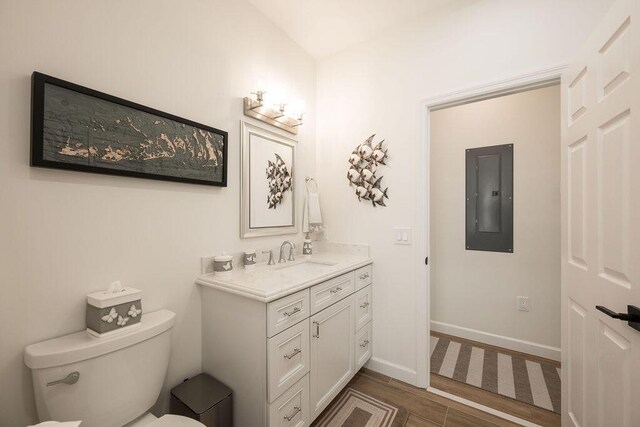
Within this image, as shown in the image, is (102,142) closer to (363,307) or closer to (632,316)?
Result: (363,307)

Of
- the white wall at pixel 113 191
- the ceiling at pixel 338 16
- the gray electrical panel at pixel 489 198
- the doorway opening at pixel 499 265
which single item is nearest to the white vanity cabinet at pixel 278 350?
the white wall at pixel 113 191

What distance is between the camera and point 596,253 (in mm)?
1103

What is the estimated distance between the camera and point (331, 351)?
5.32 feet

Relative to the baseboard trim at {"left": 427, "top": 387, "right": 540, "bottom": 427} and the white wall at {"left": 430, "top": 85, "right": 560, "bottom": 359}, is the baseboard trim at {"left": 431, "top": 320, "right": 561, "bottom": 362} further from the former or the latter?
the baseboard trim at {"left": 427, "top": 387, "right": 540, "bottom": 427}

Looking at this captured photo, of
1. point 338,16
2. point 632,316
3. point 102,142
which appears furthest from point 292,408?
point 338,16

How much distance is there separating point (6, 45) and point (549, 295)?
3608 mm

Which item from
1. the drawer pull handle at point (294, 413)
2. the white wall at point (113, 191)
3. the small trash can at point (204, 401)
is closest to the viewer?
the white wall at point (113, 191)

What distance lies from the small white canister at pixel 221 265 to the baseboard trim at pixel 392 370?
1.42 metres

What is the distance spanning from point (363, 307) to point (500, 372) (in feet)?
4.00

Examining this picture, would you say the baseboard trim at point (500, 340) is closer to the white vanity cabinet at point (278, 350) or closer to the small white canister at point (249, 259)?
the white vanity cabinet at point (278, 350)

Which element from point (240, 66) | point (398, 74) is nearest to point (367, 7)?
point (398, 74)

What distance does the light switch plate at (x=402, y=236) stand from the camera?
1975 mm

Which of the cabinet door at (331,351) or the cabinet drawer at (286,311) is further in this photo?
the cabinet door at (331,351)

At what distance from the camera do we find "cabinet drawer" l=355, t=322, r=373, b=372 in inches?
75.3
